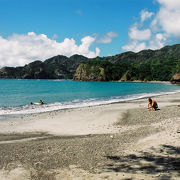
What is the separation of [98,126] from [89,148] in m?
5.97

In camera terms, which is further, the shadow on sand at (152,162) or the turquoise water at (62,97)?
the turquoise water at (62,97)

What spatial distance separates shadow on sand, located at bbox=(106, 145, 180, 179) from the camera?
24.9ft

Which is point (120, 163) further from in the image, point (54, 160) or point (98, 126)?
point (98, 126)

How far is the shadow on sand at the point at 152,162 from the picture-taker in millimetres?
7598

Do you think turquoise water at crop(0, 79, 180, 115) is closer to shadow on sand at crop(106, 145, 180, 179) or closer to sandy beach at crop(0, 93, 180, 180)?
sandy beach at crop(0, 93, 180, 180)

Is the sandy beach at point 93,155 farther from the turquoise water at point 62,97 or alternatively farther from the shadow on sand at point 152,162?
the turquoise water at point 62,97

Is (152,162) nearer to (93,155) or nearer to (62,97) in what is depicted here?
(93,155)

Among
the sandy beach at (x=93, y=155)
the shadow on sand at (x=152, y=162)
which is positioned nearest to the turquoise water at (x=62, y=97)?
the sandy beach at (x=93, y=155)

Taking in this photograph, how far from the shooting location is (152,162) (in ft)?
27.5

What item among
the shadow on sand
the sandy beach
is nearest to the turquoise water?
the sandy beach

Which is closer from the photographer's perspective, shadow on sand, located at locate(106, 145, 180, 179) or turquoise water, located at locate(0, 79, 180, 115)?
shadow on sand, located at locate(106, 145, 180, 179)

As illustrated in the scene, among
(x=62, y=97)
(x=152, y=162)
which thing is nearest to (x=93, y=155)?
(x=152, y=162)

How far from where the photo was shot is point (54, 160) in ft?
29.5

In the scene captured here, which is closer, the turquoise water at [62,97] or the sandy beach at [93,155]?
the sandy beach at [93,155]
